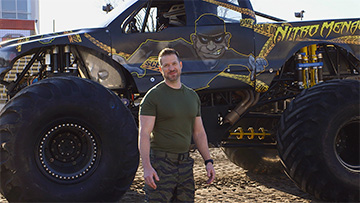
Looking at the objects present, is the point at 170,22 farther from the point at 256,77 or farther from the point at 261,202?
the point at 261,202

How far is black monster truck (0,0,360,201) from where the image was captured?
4625 mm

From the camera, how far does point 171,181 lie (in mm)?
3346

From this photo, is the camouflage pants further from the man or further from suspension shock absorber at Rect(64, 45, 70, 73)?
suspension shock absorber at Rect(64, 45, 70, 73)

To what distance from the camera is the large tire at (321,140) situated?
16.5ft

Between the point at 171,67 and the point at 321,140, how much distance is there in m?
2.50

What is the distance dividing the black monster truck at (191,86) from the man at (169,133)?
1415 mm

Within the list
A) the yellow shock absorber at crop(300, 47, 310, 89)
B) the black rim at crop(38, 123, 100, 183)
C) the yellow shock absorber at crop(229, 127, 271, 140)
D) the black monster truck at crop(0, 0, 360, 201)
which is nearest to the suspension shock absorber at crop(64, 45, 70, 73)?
the black monster truck at crop(0, 0, 360, 201)

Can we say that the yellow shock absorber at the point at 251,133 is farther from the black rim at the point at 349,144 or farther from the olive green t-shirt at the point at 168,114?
the olive green t-shirt at the point at 168,114

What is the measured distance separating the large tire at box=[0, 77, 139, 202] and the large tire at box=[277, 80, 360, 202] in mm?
1825

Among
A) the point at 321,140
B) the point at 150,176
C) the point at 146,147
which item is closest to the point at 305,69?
the point at 321,140

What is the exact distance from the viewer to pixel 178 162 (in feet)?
11.2

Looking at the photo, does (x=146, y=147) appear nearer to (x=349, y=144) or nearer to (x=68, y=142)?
(x=68, y=142)

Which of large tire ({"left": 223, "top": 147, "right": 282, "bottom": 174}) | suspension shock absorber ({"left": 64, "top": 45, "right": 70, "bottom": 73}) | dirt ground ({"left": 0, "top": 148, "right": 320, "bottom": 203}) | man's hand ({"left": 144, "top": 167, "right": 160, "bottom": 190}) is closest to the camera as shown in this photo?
man's hand ({"left": 144, "top": 167, "right": 160, "bottom": 190})

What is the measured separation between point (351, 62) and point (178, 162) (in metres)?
4.01
